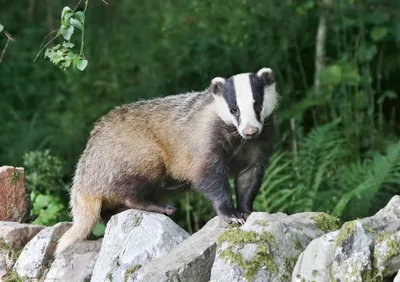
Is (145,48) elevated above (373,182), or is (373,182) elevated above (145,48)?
(145,48)

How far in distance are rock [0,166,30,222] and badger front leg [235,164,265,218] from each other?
1591mm

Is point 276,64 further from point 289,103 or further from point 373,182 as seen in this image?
point 373,182

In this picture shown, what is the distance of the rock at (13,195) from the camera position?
21.3ft

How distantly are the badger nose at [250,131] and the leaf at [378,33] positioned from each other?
4.84 m

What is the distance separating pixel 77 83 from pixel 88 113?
53cm

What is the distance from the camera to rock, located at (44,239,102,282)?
5.71m

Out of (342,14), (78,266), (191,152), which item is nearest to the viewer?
(78,266)

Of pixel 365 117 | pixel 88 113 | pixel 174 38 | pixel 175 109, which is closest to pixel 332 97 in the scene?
pixel 365 117

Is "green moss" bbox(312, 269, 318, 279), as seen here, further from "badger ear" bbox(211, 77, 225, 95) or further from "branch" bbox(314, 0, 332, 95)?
"branch" bbox(314, 0, 332, 95)

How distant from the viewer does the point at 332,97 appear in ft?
34.7

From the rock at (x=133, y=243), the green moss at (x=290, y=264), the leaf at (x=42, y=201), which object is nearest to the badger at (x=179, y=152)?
the rock at (x=133, y=243)

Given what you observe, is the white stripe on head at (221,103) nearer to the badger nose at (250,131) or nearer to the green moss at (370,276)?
the badger nose at (250,131)

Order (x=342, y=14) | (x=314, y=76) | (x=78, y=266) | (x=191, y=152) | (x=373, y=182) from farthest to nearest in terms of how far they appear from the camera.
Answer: (x=314, y=76) → (x=342, y=14) → (x=373, y=182) → (x=191, y=152) → (x=78, y=266)

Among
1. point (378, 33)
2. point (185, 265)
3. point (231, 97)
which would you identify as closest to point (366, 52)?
point (378, 33)
